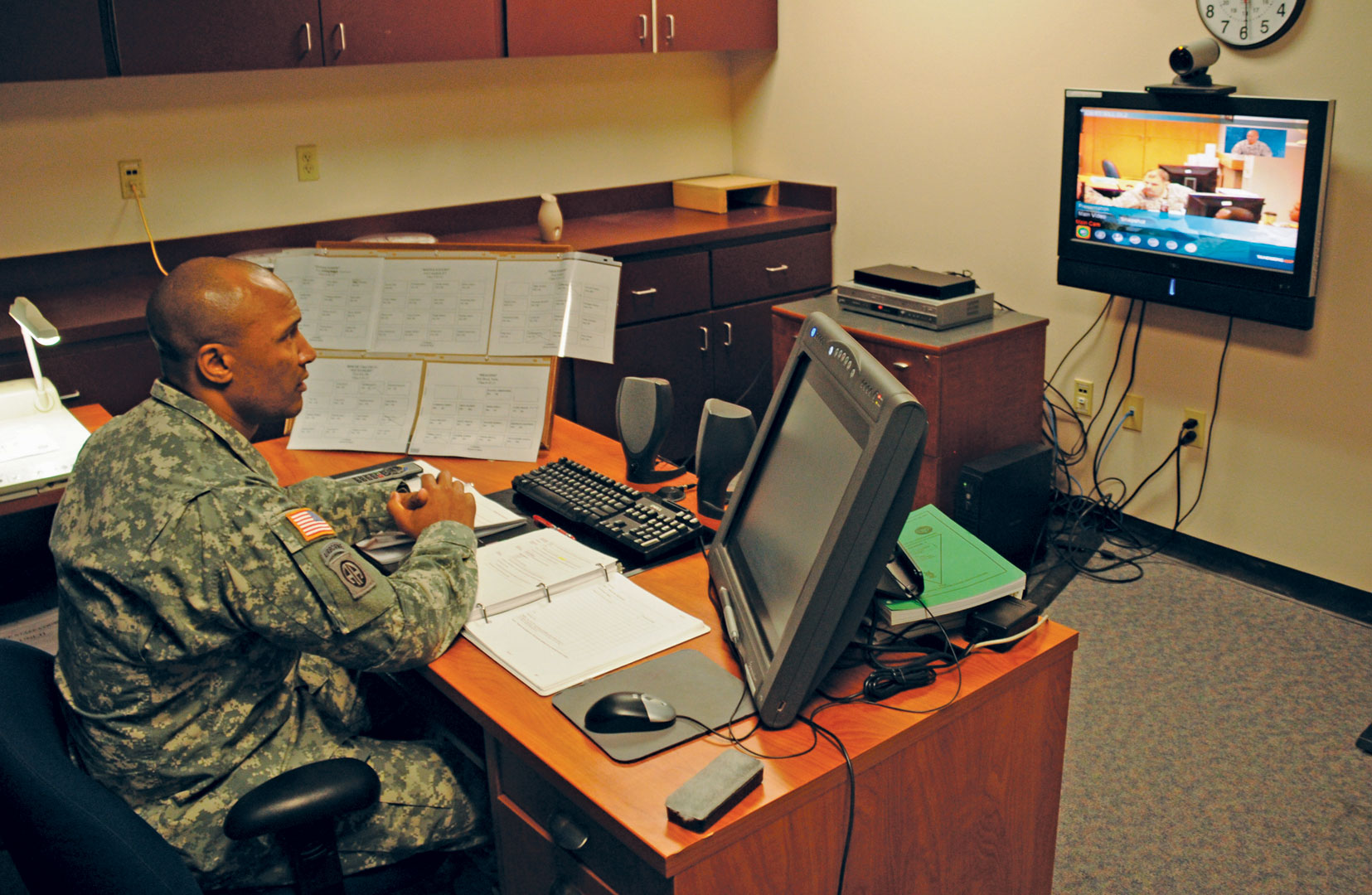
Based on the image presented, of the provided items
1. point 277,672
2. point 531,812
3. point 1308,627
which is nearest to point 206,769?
point 277,672

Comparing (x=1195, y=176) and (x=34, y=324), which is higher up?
(x=1195, y=176)

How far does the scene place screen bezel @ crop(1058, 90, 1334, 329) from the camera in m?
2.63

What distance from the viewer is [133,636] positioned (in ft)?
4.32

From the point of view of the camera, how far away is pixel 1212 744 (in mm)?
2406

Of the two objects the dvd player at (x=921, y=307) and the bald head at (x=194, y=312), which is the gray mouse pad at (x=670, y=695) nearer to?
the bald head at (x=194, y=312)

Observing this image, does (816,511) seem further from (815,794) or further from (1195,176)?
(1195,176)

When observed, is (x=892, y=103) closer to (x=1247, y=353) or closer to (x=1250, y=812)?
(x=1247, y=353)

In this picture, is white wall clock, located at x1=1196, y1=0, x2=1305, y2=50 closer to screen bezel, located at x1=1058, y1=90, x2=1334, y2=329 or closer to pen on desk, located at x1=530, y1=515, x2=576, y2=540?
screen bezel, located at x1=1058, y1=90, x2=1334, y2=329

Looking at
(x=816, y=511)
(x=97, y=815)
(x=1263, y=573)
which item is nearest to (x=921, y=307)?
(x=1263, y=573)

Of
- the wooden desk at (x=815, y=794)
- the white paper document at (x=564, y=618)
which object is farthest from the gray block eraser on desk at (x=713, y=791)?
the white paper document at (x=564, y=618)

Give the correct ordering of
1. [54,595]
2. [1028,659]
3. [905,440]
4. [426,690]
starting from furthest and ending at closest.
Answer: [54,595] → [426,690] → [1028,659] → [905,440]

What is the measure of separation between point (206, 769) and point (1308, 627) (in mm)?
2708

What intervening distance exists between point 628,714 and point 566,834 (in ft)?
0.52

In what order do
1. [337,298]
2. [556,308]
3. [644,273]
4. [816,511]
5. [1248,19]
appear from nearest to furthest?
[816,511]
[556,308]
[337,298]
[1248,19]
[644,273]
